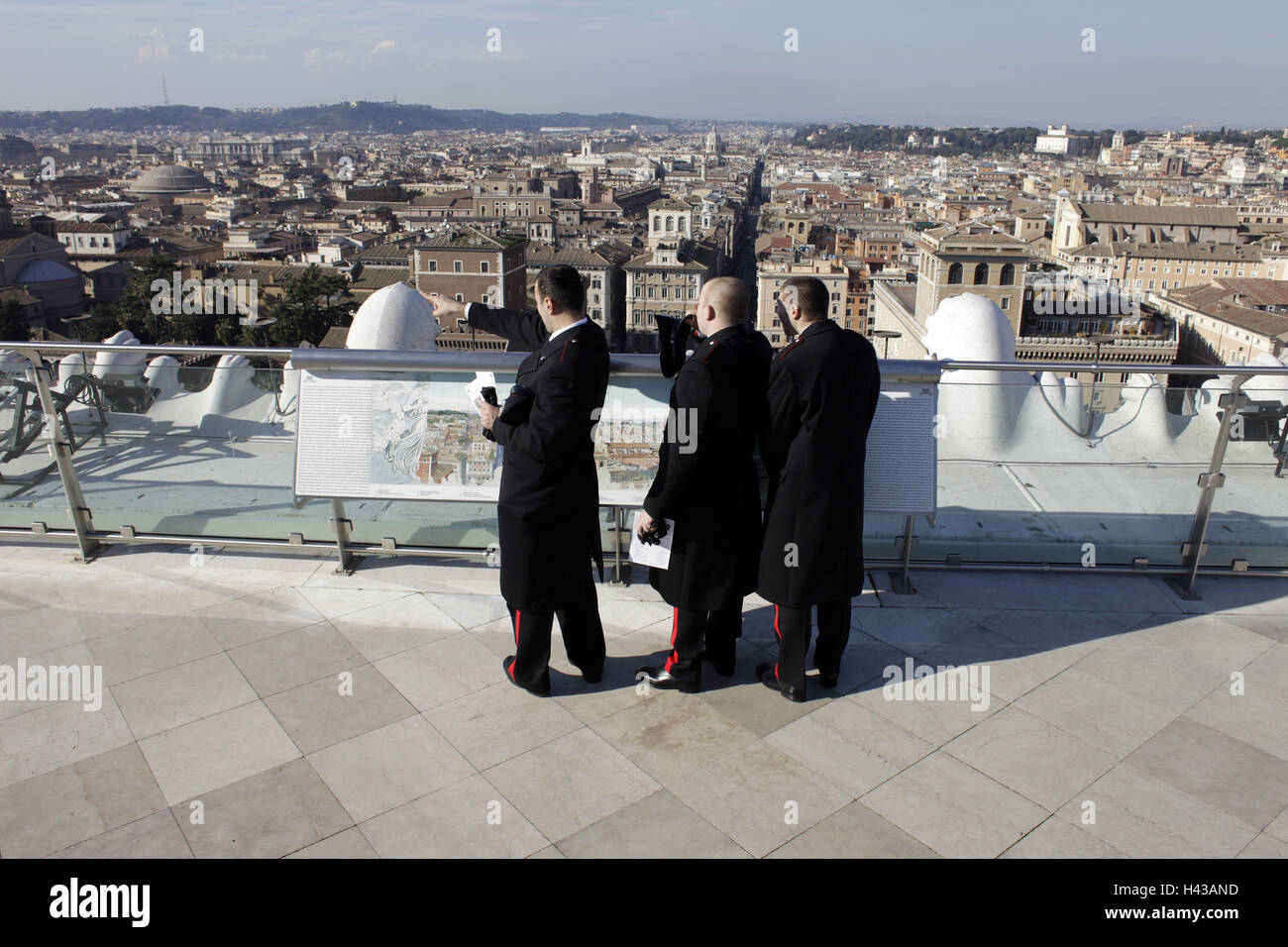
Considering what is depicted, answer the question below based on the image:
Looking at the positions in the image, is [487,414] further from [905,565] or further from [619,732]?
[905,565]

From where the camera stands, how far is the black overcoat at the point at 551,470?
2.56 m

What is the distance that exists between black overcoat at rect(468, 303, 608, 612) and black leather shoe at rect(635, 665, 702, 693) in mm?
409

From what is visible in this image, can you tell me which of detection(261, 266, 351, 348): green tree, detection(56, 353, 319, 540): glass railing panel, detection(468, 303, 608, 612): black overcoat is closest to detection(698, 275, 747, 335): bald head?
detection(468, 303, 608, 612): black overcoat

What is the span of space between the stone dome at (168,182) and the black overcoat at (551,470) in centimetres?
12231

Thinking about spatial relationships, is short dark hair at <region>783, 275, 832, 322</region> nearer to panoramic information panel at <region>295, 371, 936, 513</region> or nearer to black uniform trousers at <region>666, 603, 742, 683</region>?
panoramic information panel at <region>295, 371, 936, 513</region>

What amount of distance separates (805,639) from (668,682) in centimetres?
44

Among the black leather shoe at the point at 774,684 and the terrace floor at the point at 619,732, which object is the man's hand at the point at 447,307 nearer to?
the terrace floor at the point at 619,732

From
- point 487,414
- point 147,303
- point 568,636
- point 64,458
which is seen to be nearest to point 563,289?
point 487,414

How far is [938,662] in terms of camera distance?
3.05m

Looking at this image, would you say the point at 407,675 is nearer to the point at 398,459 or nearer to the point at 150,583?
the point at 398,459

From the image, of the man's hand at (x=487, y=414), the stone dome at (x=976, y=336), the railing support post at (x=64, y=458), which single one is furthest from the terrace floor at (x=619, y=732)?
the stone dome at (x=976, y=336)

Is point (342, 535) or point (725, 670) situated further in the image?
point (342, 535)

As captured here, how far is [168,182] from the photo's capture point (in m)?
110

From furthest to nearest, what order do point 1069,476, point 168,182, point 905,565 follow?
point 168,182, point 1069,476, point 905,565
